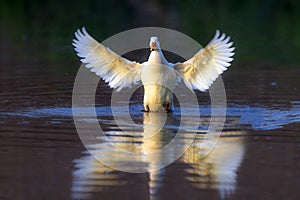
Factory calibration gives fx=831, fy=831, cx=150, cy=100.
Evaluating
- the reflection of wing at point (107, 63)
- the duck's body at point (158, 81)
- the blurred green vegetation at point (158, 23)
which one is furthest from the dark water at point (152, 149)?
the blurred green vegetation at point (158, 23)

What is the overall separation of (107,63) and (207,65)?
1564 mm

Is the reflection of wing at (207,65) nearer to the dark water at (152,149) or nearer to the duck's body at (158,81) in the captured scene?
the duck's body at (158,81)

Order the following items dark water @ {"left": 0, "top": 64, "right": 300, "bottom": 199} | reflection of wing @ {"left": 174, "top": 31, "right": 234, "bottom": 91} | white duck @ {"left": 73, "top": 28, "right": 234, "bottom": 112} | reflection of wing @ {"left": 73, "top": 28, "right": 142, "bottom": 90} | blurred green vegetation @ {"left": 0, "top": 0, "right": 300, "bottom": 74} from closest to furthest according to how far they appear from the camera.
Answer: dark water @ {"left": 0, "top": 64, "right": 300, "bottom": 199}
reflection of wing @ {"left": 174, "top": 31, "right": 234, "bottom": 91}
white duck @ {"left": 73, "top": 28, "right": 234, "bottom": 112}
reflection of wing @ {"left": 73, "top": 28, "right": 142, "bottom": 90}
blurred green vegetation @ {"left": 0, "top": 0, "right": 300, "bottom": 74}

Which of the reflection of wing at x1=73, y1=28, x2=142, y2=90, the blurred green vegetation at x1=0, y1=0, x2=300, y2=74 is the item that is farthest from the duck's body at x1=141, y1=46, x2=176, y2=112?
the blurred green vegetation at x1=0, y1=0, x2=300, y2=74

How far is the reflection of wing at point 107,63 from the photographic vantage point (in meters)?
12.5

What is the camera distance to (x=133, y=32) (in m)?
25.6

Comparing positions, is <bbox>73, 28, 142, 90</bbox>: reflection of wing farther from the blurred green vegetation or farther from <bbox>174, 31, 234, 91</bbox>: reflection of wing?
the blurred green vegetation

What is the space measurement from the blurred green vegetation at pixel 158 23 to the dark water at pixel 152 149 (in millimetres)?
4800

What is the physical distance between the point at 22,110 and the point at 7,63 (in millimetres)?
6013

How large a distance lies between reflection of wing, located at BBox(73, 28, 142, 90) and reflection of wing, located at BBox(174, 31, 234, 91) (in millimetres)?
735

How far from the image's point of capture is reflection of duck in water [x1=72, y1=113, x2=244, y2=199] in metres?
8.09

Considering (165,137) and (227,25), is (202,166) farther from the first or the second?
(227,25)

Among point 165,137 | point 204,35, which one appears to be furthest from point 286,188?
point 204,35

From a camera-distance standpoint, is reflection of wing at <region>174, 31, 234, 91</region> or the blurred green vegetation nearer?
reflection of wing at <region>174, 31, 234, 91</region>
